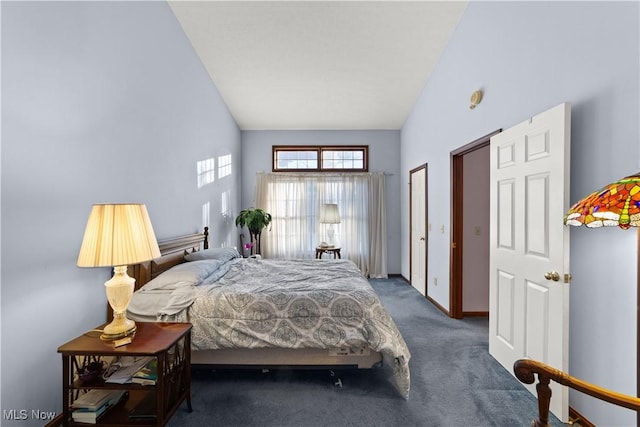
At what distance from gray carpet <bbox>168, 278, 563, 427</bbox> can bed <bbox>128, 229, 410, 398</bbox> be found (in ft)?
0.46

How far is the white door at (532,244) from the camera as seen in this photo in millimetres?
1842

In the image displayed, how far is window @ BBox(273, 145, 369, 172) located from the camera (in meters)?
5.86

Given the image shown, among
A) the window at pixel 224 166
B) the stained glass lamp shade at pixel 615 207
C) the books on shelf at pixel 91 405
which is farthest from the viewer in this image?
the window at pixel 224 166

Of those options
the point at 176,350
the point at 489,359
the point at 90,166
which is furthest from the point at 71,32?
the point at 489,359

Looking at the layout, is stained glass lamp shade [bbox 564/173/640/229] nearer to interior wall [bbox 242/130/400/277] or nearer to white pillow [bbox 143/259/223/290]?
white pillow [bbox 143/259/223/290]

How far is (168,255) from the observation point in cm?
298

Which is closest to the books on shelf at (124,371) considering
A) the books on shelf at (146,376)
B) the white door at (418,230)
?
the books on shelf at (146,376)

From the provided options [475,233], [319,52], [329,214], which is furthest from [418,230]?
[319,52]

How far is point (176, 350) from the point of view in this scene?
6.23 ft

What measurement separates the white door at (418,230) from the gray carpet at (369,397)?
184 cm

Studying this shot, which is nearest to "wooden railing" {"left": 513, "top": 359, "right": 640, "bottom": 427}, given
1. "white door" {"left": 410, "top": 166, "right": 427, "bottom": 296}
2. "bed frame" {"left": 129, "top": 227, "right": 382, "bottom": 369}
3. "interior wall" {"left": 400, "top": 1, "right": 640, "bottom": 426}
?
"interior wall" {"left": 400, "top": 1, "right": 640, "bottom": 426}

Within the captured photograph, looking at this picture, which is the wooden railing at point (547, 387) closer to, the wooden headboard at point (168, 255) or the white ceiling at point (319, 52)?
the wooden headboard at point (168, 255)

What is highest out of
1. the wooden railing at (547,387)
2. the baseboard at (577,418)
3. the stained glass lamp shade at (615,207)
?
the stained glass lamp shade at (615,207)

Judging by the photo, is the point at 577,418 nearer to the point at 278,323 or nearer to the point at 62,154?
the point at 278,323
